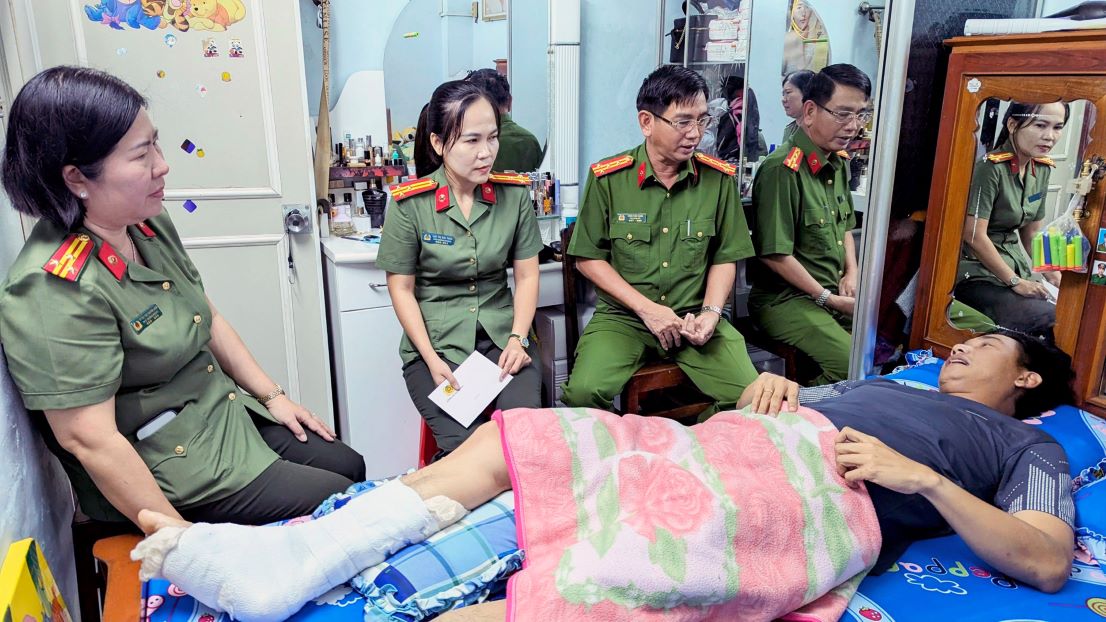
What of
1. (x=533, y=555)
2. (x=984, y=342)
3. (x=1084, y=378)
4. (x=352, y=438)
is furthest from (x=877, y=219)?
(x=352, y=438)

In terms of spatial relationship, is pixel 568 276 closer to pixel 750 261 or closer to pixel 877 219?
pixel 750 261

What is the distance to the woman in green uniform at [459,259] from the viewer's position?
2094 mm

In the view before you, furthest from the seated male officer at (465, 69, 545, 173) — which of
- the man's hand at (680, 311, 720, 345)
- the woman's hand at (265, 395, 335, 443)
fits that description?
the woman's hand at (265, 395, 335, 443)

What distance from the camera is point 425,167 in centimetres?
234

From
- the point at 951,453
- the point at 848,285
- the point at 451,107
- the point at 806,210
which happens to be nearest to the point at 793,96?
the point at 806,210

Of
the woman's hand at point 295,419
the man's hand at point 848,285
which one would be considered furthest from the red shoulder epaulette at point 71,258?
the man's hand at point 848,285

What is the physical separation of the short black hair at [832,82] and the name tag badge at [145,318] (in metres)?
2.05

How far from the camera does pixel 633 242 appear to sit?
2.43m

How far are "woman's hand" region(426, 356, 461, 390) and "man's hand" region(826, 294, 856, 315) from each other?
125 cm

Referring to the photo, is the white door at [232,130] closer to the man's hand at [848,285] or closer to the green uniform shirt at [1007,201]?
the man's hand at [848,285]

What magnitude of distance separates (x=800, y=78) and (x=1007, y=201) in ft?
3.01

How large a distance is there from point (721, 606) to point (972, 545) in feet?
1.55

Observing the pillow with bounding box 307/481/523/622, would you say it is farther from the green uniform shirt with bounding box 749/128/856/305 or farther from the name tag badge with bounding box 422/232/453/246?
the green uniform shirt with bounding box 749/128/856/305

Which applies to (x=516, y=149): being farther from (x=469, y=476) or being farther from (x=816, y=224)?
(x=469, y=476)
